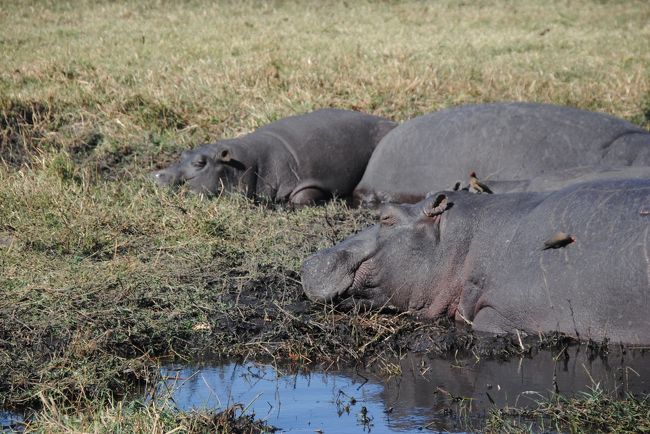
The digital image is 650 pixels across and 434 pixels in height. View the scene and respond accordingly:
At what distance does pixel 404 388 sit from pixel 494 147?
13.4 feet

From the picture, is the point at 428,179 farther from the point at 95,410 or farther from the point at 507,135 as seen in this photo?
the point at 95,410

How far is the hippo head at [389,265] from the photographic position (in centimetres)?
559

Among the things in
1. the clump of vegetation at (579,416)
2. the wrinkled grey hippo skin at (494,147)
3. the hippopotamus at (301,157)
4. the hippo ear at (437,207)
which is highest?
the hippo ear at (437,207)

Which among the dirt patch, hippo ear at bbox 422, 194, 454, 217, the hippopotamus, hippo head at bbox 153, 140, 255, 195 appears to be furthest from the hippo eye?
hippo ear at bbox 422, 194, 454, 217

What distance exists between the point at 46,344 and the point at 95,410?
86cm

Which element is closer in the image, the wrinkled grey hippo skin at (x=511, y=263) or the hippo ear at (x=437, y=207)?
the wrinkled grey hippo skin at (x=511, y=263)

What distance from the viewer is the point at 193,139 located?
9805 mm

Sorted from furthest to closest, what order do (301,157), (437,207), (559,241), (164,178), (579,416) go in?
1. (301,157)
2. (164,178)
3. (437,207)
4. (559,241)
5. (579,416)

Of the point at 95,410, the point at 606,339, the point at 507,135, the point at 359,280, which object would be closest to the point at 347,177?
the point at 507,135

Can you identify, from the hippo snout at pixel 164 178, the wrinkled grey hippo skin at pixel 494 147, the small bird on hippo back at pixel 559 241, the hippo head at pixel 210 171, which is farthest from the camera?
the hippo head at pixel 210 171

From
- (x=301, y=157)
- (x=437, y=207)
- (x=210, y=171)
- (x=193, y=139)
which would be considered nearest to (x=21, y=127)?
(x=193, y=139)

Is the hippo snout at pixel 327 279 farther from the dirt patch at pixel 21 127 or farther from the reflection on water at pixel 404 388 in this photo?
the dirt patch at pixel 21 127

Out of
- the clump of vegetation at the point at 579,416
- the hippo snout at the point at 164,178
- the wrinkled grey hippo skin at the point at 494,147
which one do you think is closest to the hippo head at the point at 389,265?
the clump of vegetation at the point at 579,416

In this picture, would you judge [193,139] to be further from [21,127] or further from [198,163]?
[21,127]
